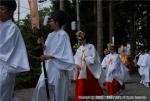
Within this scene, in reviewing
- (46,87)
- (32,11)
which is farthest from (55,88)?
(32,11)

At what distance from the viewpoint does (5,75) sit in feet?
22.2

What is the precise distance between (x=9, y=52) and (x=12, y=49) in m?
0.06

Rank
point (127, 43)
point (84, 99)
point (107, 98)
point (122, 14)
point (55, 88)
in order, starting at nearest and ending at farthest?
point (55, 88)
point (84, 99)
point (107, 98)
point (122, 14)
point (127, 43)

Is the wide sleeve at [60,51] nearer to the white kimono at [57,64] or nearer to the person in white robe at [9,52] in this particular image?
the white kimono at [57,64]

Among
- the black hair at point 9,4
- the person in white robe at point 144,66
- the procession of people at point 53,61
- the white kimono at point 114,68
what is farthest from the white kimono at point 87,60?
the person in white robe at point 144,66

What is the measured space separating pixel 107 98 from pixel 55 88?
717 cm

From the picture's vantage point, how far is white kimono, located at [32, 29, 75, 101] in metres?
9.05

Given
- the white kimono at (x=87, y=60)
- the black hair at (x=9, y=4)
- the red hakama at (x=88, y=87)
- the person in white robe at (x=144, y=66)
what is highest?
the black hair at (x=9, y=4)

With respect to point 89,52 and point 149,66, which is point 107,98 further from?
point 149,66

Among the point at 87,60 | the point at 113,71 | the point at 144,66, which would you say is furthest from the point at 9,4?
the point at 144,66

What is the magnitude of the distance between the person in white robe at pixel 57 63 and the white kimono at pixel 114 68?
9.95 m

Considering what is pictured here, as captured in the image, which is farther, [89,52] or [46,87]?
[89,52]

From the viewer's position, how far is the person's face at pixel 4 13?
6.98 metres

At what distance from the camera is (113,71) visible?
19.3 meters
